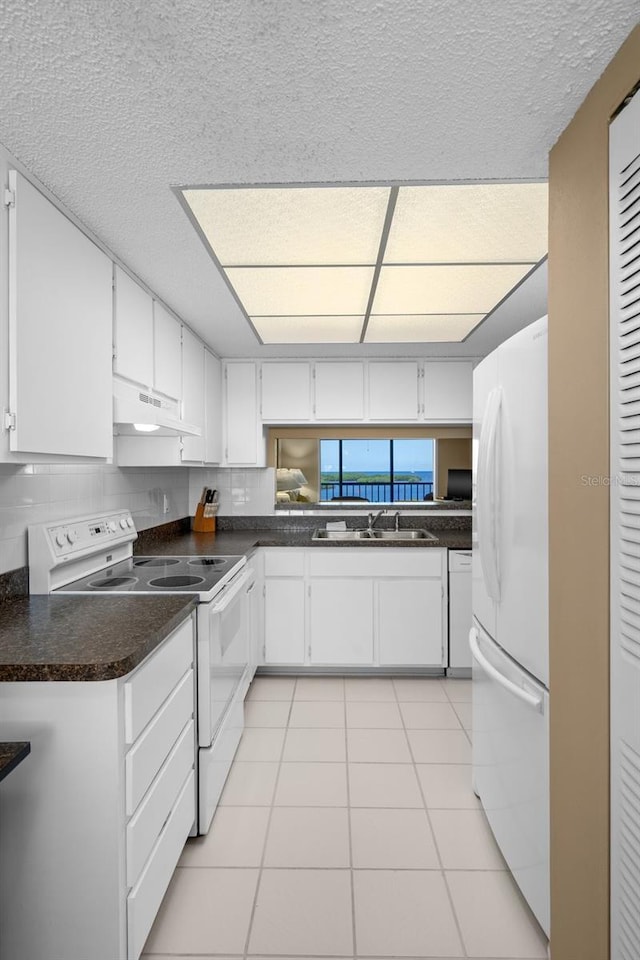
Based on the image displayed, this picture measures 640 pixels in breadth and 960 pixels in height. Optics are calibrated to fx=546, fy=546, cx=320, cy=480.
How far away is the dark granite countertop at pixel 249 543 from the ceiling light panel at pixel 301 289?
1.37m

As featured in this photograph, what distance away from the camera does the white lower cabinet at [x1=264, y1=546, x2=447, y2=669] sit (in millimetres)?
3605

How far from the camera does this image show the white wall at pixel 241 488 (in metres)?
4.33

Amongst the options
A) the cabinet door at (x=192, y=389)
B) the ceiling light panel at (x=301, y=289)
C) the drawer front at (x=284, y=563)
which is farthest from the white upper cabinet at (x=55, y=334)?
the drawer front at (x=284, y=563)

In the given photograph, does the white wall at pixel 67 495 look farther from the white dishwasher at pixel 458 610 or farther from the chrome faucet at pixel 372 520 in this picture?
the white dishwasher at pixel 458 610

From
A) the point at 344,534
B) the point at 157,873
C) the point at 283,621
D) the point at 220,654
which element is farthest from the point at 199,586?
the point at 344,534

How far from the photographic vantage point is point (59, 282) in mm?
1725

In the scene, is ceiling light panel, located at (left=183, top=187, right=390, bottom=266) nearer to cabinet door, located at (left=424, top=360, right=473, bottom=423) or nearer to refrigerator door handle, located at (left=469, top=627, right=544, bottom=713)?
refrigerator door handle, located at (left=469, top=627, right=544, bottom=713)

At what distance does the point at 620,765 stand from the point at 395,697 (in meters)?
2.30

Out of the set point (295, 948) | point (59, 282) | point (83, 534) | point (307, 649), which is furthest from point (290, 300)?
point (295, 948)

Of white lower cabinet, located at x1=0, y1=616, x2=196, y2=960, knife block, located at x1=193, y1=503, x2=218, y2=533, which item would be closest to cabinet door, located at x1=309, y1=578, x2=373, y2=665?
knife block, located at x1=193, y1=503, x2=218, y2=533

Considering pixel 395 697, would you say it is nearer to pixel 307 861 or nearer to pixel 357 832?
pixel 357 832

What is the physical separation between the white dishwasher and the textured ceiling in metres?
2.49

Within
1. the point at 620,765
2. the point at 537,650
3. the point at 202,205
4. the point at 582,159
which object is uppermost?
the point at 202,205

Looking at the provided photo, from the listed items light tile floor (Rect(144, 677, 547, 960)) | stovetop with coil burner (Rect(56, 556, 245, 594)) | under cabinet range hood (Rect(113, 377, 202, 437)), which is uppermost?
under cabinet range hood (Rect(113, 377, 202, 437))
